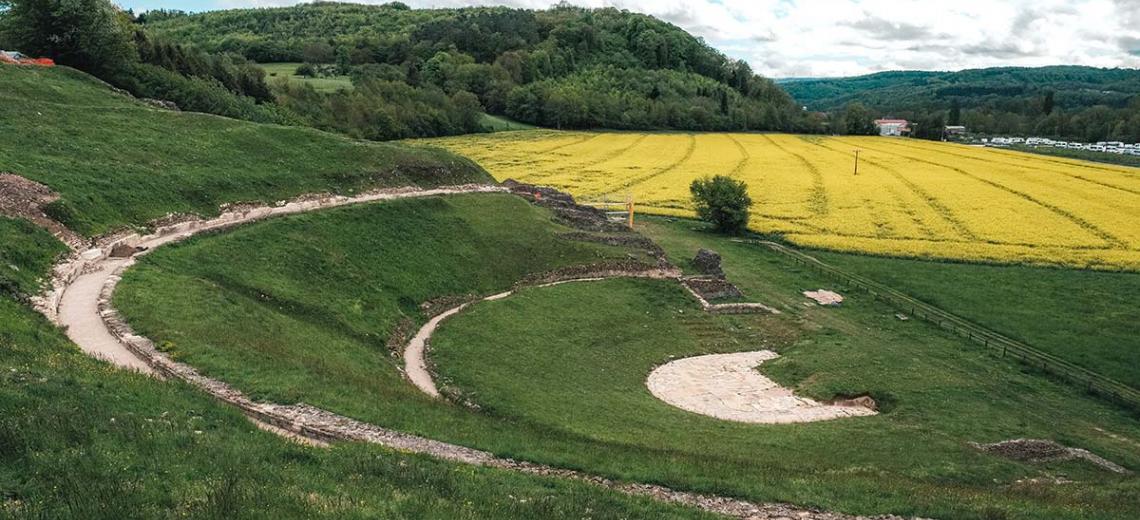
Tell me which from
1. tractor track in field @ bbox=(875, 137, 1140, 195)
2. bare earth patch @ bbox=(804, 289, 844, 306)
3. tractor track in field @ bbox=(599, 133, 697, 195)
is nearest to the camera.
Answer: bare earth patch @ bbox=(804, 289, 844, 306)

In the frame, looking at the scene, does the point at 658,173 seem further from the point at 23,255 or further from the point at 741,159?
the point at 23,255

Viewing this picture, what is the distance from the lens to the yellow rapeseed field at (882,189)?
7200 cm

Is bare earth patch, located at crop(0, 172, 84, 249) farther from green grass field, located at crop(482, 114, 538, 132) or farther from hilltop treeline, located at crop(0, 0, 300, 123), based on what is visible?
green grass field, located at crop(482, 114, 538, 132)

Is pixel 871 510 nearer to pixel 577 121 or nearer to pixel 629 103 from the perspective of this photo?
pixel 577 121

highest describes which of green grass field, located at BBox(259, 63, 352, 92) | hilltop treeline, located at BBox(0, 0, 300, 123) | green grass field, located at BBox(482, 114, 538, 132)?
green grass field, located at BBox(259, 63, 352, 92)

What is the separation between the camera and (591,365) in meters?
35.2

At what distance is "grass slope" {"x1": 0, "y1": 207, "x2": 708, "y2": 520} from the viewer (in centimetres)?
1149

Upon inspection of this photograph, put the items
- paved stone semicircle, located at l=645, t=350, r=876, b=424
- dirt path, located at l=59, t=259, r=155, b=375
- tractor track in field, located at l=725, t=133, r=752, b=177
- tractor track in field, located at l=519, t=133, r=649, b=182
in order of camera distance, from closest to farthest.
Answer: dirt path, located at l=59, t=259, r=155, b=375 → paved stone semicircle, located at l=645, t=350, r=876, b=424 → tractor track in field, located at l=519, t=133, r=649, b=182 → tractor track in field, located at l=725, t=133, r=752, b=177

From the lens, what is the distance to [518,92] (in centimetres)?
18650

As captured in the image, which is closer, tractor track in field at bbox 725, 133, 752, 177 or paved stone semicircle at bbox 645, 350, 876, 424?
paved stone semicircle at bbox 645, 350, 876, 424

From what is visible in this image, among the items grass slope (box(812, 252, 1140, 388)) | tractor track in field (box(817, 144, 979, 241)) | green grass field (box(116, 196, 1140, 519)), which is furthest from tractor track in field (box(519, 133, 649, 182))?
green grass field (box(116, 196, 1140, 519))

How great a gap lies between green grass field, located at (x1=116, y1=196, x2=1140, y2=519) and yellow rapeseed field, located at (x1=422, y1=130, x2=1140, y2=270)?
25.4 meters

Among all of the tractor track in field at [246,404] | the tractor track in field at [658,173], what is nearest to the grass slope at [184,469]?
the tractor track in field at [246,404]

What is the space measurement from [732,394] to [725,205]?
145 ft
